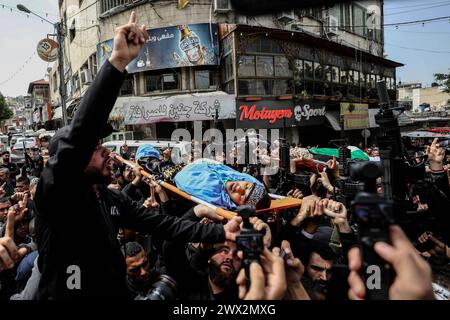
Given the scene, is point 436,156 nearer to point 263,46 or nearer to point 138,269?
point 138,269

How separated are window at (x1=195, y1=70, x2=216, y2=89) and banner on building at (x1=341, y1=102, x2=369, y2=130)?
7453mm

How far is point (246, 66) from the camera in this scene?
620 inches

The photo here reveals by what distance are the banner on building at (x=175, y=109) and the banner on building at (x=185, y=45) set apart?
168cm

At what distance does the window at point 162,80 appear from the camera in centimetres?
1759

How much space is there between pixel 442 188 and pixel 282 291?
9.16 ft

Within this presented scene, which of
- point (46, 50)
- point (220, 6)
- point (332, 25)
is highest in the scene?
point (332, 25)

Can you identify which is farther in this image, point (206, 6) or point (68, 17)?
point (68, 17)

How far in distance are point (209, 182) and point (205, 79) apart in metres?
14.8

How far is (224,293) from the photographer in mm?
2225

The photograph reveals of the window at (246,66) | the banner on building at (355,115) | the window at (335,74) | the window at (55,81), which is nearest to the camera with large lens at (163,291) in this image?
the window at (246,66)

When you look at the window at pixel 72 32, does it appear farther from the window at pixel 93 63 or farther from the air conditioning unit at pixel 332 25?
the air conditioning unit at pixel 332 25

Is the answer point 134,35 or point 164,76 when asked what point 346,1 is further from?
point 164,76

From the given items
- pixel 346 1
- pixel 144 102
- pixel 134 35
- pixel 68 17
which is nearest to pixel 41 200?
pixel 134 35

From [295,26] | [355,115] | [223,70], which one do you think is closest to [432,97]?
[355,115]
